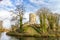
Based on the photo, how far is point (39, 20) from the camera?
4426 mm

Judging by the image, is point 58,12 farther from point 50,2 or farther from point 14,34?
point 14,34

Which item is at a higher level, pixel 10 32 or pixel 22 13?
pixel 22 13

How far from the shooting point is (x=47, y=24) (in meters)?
4.43

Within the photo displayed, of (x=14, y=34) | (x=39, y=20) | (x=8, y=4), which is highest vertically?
(x=8, y=4)

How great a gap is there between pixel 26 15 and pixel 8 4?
17.3 inches

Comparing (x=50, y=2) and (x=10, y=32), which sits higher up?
(x=50, y=2)

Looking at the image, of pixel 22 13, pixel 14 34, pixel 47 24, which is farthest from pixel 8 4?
pixel 47 24

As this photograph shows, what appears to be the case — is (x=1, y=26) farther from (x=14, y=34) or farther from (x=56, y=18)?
(x=56, y=18)

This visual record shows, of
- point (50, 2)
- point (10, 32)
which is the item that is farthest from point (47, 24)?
point (10, 32)

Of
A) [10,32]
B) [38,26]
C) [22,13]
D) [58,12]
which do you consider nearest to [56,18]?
[58,12]

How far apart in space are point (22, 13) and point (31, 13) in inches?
7.3

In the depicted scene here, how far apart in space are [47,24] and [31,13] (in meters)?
0.40

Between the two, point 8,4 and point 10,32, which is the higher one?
point 8,4

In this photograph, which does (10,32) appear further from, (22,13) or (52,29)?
(52,29)
